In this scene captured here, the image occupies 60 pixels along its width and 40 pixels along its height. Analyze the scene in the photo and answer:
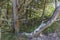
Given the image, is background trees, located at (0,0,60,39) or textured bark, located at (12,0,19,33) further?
background trees, located at (0,0,60,39)

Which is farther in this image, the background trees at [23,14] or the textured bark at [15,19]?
the background trees at [23,14]

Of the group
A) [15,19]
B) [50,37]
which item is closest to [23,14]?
[15,19]

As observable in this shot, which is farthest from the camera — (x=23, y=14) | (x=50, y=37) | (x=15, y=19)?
(x=23, y=14)

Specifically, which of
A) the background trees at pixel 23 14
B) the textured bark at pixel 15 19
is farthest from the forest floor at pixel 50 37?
the textured bark at pixel 15 19

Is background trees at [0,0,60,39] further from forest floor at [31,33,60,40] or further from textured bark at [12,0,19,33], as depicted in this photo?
forest floor at [31,33,60,40]

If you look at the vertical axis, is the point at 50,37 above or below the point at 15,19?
below

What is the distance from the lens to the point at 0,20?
4.42 meters

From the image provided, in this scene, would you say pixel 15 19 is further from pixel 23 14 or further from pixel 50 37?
pixel 50 37

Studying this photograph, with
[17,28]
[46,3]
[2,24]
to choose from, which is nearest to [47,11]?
[46,3]

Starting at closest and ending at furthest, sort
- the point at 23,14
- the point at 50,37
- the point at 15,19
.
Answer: the point at 15,19 < the point at 50,37 < the point at 23,14

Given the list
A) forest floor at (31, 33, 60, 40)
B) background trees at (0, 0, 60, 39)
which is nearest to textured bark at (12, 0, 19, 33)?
background trees at (0, 0, 60, 39)

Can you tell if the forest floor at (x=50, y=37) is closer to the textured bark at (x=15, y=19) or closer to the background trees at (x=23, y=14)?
the background trees at (x=23, y=14)

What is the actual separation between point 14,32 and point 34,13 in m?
0.96

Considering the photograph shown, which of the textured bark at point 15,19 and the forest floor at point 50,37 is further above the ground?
the textured bark at point 15,19
